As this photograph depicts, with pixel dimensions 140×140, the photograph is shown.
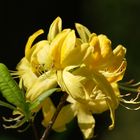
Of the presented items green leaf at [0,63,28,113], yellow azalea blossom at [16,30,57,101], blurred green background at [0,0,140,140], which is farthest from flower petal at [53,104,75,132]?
blurred green background at [0,0,140,140]

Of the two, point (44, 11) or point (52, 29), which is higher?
point (52, 29)

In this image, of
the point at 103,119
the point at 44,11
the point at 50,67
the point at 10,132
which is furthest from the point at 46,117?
the point at 44,11

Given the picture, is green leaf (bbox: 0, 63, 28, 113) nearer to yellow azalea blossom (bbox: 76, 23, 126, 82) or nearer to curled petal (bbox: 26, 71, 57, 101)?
curled petal (bbox: 26, 71, 57, 101)

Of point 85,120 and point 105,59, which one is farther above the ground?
point 105,59

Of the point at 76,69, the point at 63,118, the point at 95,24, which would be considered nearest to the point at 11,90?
the point at 76,69

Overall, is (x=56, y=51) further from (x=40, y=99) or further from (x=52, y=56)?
(x=40, y=99)

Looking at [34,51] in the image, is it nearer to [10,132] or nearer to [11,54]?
[10,132]
